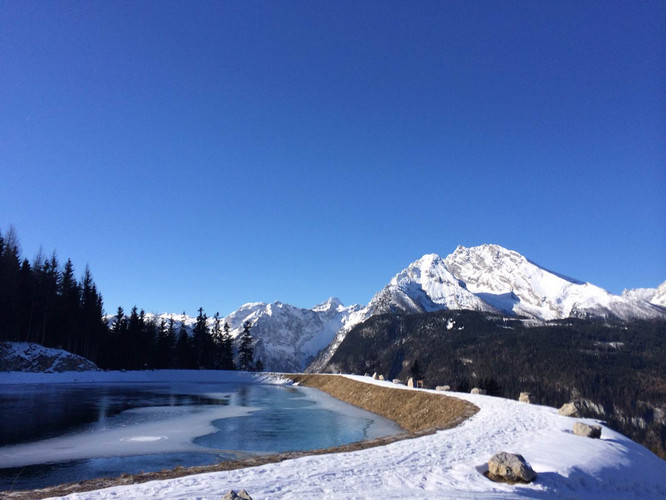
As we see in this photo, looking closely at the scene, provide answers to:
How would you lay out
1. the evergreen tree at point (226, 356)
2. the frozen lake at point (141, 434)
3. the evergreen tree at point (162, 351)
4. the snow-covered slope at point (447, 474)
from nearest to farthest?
the snow-covered slope at point (447, 474)
the frozen lake at point (141, 434)
the evergreen tree at point (162, 351)
the evergreen tree at point (226, 356)

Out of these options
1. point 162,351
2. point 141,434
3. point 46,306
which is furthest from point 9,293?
point 141,434

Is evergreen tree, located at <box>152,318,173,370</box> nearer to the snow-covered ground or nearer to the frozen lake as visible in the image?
the frozen lake

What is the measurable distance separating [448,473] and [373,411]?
26.4 metres

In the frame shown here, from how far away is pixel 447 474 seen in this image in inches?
451

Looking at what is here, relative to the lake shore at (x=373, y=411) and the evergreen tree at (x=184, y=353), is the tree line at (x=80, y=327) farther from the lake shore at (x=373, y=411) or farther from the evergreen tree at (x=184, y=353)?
the lake shore at (x=373, y=411)

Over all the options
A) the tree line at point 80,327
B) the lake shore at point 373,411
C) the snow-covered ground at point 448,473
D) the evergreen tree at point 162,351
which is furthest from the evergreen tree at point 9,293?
the snow-covered ground at point 448,473

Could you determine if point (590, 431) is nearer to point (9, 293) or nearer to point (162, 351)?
point (9, 293)

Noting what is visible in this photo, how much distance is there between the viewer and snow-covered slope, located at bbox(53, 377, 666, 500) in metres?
9.63

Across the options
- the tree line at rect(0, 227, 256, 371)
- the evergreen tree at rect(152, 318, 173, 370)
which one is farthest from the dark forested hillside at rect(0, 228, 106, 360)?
the evergreen tree at rect(152, 318, 173, 370)

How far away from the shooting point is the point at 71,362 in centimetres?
6619

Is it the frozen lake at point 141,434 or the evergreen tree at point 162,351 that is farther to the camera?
the evergreen tree at point 162,351

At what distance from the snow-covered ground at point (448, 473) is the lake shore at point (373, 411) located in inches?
38.9

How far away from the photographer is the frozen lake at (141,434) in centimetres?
1470

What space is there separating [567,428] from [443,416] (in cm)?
898
